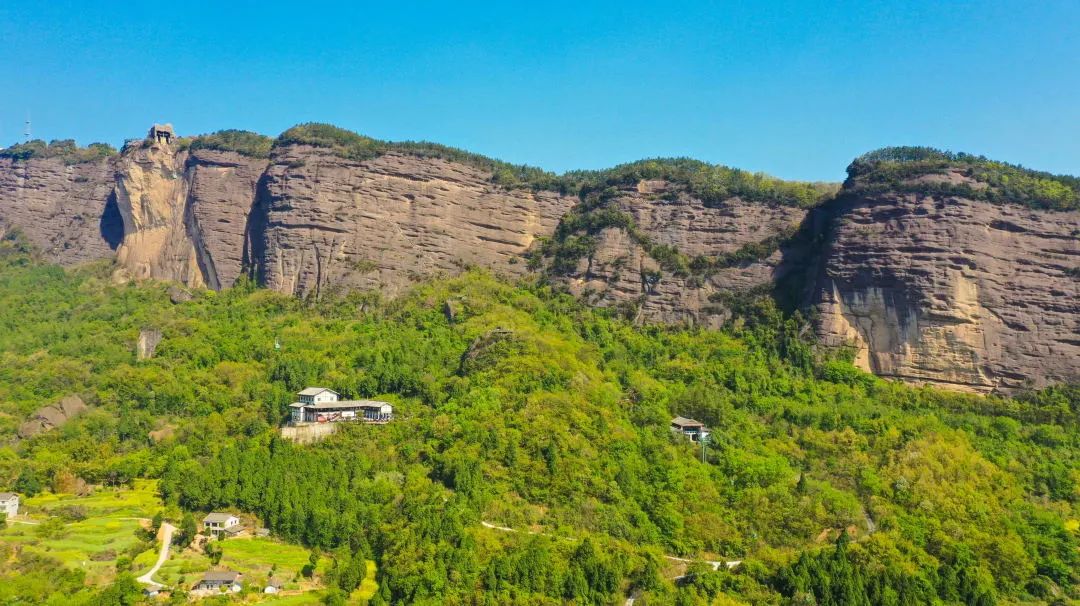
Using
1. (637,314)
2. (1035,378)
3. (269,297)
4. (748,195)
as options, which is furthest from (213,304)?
(1035,378)

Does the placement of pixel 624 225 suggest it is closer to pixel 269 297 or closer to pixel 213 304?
pixel 269 297

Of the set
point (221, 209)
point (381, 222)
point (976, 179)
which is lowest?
point (381, 222)

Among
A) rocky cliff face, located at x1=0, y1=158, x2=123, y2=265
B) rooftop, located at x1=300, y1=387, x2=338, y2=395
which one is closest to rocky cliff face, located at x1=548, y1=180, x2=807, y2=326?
rooftop, located at x1=300, y1=387, x2=338, y2=395

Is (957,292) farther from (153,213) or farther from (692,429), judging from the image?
(153,213)

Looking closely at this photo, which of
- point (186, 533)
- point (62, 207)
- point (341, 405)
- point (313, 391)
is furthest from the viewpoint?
point (62, 207)

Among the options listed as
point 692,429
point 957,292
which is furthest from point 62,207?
point 957,292

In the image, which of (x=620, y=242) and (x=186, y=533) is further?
(x=620, y=242)

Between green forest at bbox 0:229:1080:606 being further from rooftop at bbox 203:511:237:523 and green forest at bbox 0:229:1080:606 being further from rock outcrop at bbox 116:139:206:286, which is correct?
rock outcrop at bbox 116:139:206:286
